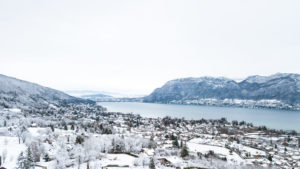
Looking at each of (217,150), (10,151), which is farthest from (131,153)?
(217,150)

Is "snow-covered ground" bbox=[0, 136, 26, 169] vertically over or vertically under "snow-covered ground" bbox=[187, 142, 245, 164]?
over

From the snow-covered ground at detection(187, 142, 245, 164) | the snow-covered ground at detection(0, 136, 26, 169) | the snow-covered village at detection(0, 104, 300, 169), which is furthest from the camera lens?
the snow-covered ground at detection(187, 142, 245, 164)

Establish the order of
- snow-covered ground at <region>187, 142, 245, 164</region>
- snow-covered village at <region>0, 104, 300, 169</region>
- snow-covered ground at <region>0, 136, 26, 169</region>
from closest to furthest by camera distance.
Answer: snow-covered village at <region>0, 104, 300, 169</region> → snow-covered ground at <region>0, 136, 26, 169</region> → snow-covered ground at <region>187, 142, 245, 164</region>

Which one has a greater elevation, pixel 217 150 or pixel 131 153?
pixel 131 153

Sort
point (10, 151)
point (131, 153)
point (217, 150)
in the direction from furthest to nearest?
point (217, 150), point (131, 153), point (10, 151)

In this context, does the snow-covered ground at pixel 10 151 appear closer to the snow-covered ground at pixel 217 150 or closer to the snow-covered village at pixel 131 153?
the snow-covered village at pixel 131 153

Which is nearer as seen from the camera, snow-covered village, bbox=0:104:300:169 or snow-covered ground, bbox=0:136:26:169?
snow-covered village, bbox=0:104:300:169

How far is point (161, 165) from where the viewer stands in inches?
1103

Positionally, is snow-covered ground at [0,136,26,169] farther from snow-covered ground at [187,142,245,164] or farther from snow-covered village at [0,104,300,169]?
snow-covered ground at [187,142,245,164]


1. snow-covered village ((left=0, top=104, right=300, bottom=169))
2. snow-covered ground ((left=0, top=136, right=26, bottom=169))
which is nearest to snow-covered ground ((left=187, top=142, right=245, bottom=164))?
snow-covered village ((left=0, top=104, right=300, bottom=169))

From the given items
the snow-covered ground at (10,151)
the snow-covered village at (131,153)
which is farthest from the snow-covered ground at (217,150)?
the snow-covered ground at (10,151)

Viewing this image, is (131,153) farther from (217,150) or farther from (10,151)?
Result: (217,150)

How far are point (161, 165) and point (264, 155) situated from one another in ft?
95.8

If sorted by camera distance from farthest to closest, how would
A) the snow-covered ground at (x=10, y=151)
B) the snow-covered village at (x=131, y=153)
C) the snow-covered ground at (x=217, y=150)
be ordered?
1. the snow-covered ground at (x=217, y=150)
2. the snow-covered ground at (x=10, y=151)
3. the snow-covered village at (x=131, y=153)
